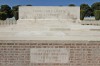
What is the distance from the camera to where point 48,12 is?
1884cm

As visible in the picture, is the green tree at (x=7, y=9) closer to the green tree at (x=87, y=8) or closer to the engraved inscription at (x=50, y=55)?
the green tree at (x=87, y=8)

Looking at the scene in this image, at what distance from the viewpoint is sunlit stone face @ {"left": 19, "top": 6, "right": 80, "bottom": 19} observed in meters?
18.9

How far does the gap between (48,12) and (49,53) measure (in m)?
13.2

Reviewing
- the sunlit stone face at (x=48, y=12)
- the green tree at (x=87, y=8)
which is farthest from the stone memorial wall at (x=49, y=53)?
the green tree at (x=87, y=8)

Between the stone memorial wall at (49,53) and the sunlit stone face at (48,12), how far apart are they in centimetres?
1311

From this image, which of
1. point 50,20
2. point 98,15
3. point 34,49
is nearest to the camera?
point 34,49

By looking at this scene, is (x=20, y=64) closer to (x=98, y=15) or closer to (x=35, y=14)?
(x=35, y=14)

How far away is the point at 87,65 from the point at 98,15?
27.0 m

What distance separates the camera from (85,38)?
584cm

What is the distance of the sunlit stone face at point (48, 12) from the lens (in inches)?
742

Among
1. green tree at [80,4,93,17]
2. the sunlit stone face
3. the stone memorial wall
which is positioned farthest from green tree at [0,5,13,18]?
the stone memorial wall

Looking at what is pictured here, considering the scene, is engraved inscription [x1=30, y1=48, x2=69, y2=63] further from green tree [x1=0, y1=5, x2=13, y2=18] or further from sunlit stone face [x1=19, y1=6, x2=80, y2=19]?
green tree [x1=0, y1=5, x2=13, y2=18]

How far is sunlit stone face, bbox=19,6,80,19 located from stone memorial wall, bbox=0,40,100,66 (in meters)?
13.1

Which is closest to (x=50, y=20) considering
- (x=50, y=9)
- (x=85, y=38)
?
(x=50, y=9)
